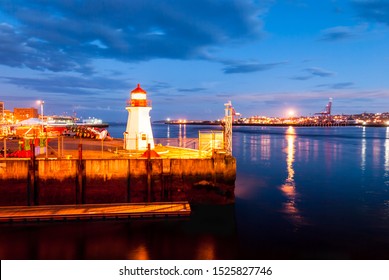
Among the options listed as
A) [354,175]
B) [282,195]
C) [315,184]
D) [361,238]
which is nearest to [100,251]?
[361,238]

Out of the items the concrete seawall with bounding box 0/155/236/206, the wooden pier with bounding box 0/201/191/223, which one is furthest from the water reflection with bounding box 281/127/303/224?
the wooden pier with bounding box 0/201/191/223

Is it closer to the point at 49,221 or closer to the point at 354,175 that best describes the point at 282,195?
Result: the point at 354,175

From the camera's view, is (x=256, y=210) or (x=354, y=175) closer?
(x=256, y=210)

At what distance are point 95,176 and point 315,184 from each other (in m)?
20.3

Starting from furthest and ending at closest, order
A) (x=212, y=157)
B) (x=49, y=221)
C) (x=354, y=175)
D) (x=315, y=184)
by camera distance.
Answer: (x=354, y=175) → (x=315, y=184) → (x=212, y=157) → (x=49, y=221)

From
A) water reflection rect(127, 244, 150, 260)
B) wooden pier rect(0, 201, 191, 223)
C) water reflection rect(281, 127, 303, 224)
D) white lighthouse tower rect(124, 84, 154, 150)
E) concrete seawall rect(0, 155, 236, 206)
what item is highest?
white lighthouse tower rect(124, 84, 154, 150)

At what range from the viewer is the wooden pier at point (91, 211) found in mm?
16328

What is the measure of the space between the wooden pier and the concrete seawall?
60 centimetres

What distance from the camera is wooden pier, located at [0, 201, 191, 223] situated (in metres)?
16.3

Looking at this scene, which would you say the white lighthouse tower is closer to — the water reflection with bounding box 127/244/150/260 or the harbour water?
the harbour water

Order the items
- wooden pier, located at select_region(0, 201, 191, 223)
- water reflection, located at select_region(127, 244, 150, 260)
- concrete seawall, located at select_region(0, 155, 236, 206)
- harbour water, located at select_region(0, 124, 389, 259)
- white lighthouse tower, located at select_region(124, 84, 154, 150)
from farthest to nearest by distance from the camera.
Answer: white lighthouse tower, located at select_region(124, 84, 154, 150) → concrete seawall, located at select_region(0, 155, 236, 206) → wooden pier, located at select_region(0, 201, 191, 223) → harbour water, located at select_region(0, 124, 389, 259) → water reflection, located at select_region(127, 244, 150, 260)

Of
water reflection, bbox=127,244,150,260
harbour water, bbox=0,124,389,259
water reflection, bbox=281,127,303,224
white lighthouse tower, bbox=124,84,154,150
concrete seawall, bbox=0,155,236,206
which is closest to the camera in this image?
water reflection, bbox=127,244,150,260

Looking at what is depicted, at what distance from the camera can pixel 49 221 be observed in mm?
16422
